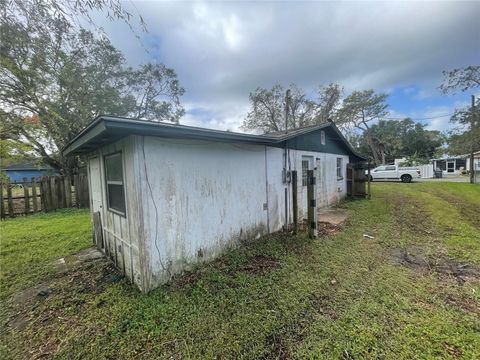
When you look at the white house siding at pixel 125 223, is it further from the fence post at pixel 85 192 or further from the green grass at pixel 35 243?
the fence post at pixel 85 192

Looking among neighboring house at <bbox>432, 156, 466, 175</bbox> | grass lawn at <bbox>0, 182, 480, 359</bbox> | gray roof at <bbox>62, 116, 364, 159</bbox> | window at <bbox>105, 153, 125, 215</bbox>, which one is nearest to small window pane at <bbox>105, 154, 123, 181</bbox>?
window at <bbox>105, 153, 125, 215</bbox>

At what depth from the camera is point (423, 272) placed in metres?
3.54

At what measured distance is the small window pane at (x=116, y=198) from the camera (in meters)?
3.55

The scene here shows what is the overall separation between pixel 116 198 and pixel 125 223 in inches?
25.2

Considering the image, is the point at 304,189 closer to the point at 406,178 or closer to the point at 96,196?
the point at 96,196

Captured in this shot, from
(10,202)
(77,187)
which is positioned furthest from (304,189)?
(10,202)

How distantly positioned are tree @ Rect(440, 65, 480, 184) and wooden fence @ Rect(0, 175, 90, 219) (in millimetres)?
24994

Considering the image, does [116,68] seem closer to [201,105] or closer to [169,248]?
[201,105]

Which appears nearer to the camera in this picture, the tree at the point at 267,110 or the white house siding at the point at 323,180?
the white house siding at the point at 323,180

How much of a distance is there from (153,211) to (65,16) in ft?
8.60

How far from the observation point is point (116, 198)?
382 centimetres

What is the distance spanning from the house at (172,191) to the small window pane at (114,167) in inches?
0.7


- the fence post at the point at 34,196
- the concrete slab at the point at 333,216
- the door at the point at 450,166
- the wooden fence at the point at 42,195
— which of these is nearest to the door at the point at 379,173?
the concrete slab at the point at 333,216


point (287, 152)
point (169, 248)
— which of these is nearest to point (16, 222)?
point (169, 248)
